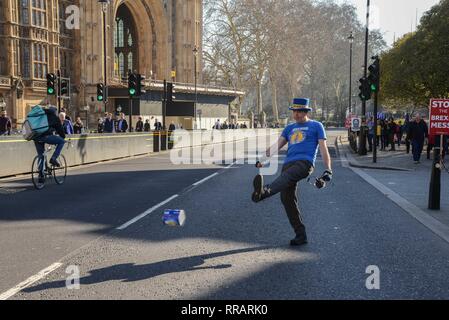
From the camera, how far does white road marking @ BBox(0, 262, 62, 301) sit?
14.8 ft

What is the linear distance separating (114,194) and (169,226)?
13.1 feet

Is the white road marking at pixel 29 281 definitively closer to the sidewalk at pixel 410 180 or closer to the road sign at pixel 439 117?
the sidewalk at pixel 410 180

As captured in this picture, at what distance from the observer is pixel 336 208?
962 cm

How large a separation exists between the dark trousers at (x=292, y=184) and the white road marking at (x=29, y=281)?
2665mm

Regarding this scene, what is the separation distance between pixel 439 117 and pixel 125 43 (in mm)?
61805

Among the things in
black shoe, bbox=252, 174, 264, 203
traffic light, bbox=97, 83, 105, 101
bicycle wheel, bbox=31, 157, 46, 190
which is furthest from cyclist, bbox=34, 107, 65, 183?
traffic light, bbox=97, 83, 105, 101

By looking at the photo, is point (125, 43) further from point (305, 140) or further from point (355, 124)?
point (305, 140)

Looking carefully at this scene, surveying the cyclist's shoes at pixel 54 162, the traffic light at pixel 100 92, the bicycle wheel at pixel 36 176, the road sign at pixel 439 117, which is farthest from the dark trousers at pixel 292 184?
the traffic light at pixel 100 92

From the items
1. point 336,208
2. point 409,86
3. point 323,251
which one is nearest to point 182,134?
point 409,86

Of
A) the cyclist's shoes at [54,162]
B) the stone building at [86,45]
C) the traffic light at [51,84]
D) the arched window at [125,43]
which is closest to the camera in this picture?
the cyclist's shoes at [54,162]

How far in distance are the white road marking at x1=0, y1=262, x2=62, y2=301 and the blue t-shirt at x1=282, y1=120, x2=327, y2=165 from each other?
3.05m

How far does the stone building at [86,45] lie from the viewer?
133 feet

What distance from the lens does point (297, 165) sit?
6.44 metres

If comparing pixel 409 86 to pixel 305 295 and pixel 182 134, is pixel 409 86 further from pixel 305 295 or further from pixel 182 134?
pixel 305 295
